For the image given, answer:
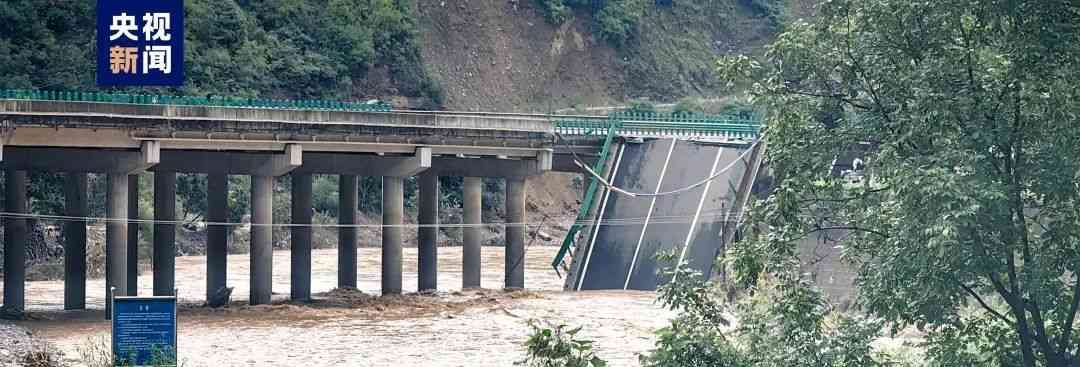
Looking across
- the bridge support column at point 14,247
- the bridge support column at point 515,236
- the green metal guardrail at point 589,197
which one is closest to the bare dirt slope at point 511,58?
the bridge support column at point 515,236

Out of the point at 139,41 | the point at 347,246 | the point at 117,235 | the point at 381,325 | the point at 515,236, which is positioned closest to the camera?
the point at 139,41

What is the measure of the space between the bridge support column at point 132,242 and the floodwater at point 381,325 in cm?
141

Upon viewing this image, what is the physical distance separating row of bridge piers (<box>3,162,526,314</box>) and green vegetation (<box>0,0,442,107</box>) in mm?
25062

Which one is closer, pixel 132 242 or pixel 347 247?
pixel 132 242

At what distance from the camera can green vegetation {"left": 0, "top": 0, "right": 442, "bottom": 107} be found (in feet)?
270

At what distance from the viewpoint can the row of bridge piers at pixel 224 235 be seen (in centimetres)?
5091

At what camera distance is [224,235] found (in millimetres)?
54906

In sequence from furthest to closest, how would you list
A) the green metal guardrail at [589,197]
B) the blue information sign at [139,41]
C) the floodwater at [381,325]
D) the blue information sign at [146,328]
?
the green metal guardrail at [589,197] < the blue information sign at [139,41] < the floodwater at [381,325] < the blue information sign at [146,328]

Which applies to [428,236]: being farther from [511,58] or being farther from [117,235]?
[511,58]

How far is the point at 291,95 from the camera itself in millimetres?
97000

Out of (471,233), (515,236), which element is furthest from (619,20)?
(471,233)

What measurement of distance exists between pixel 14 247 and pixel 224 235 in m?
6.62

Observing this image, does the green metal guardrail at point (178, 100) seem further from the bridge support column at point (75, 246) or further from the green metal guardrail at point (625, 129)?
the green metal guardrail at point (625, 129)

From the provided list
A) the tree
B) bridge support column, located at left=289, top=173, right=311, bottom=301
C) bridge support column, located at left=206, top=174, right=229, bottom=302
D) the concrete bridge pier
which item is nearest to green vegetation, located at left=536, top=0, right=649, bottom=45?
the concrete bridge pier
